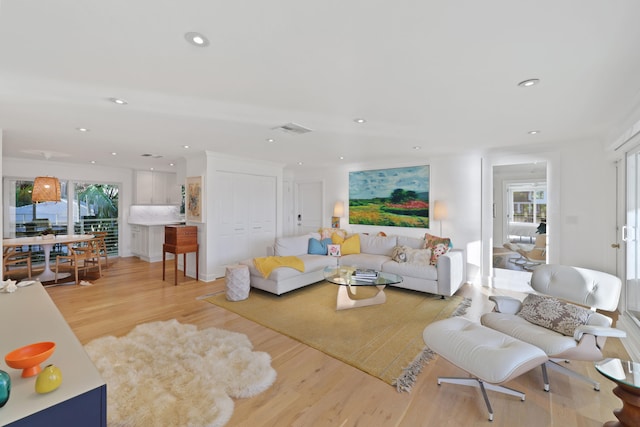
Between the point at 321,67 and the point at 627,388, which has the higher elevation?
the point at 321,67

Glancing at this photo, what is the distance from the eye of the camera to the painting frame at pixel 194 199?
5086 millimetres

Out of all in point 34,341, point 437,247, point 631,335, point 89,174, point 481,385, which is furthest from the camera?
point 89,174

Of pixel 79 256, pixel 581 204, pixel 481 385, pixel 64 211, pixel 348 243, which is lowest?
pixel 481 385

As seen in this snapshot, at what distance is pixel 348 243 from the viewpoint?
557 cm

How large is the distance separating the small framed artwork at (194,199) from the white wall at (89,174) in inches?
127

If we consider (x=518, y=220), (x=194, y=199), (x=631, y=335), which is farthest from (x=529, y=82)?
(x=194, y=199)

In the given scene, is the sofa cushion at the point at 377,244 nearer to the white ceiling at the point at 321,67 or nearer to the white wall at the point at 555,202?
the white wall at the point at 555,202

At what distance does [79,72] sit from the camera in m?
2.05

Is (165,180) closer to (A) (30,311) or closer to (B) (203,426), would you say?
(A) (30,311)

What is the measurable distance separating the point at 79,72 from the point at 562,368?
425cm

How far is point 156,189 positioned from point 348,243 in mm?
5515

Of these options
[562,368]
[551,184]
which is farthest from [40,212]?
[551,184]

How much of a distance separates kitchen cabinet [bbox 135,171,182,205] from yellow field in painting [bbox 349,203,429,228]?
172 inches

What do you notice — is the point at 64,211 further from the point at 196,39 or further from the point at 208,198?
the point at 196,39
